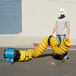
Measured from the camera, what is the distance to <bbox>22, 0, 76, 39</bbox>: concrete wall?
1373 cm

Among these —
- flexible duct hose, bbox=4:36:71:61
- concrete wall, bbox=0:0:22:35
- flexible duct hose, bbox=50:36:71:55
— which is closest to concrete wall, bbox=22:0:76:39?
concrete wall, bbox=0:0:22:35

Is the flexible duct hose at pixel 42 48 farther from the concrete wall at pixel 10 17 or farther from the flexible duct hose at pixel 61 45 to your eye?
the concrete wall at pixel 10 17

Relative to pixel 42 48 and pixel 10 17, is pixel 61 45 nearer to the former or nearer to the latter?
pixel 42 48

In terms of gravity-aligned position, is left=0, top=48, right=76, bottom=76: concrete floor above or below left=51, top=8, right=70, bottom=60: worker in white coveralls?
below

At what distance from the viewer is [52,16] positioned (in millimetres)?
13844

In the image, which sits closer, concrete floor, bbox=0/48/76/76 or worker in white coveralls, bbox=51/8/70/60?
concrete floor, bbox=0/48/76/76

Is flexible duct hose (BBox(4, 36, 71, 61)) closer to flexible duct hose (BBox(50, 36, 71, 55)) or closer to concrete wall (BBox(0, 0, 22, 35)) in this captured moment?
flexible duct hose (BBox(50, 36, 71, 55))

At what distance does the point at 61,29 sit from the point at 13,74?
2463 millimetres

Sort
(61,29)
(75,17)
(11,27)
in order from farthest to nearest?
1. (11,27)
2. (75,17)
3. (61,29)

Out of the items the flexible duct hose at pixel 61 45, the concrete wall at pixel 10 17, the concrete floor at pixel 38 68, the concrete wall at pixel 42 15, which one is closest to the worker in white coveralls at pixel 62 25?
the flexible duct hose at pixel 61 45

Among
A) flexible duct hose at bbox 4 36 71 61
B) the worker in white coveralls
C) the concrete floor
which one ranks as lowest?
the concrete floor

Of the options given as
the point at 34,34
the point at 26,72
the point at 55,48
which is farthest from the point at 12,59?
the point at 34,34

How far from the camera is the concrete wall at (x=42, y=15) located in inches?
540

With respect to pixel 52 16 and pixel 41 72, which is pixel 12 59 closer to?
pixel 41 72
